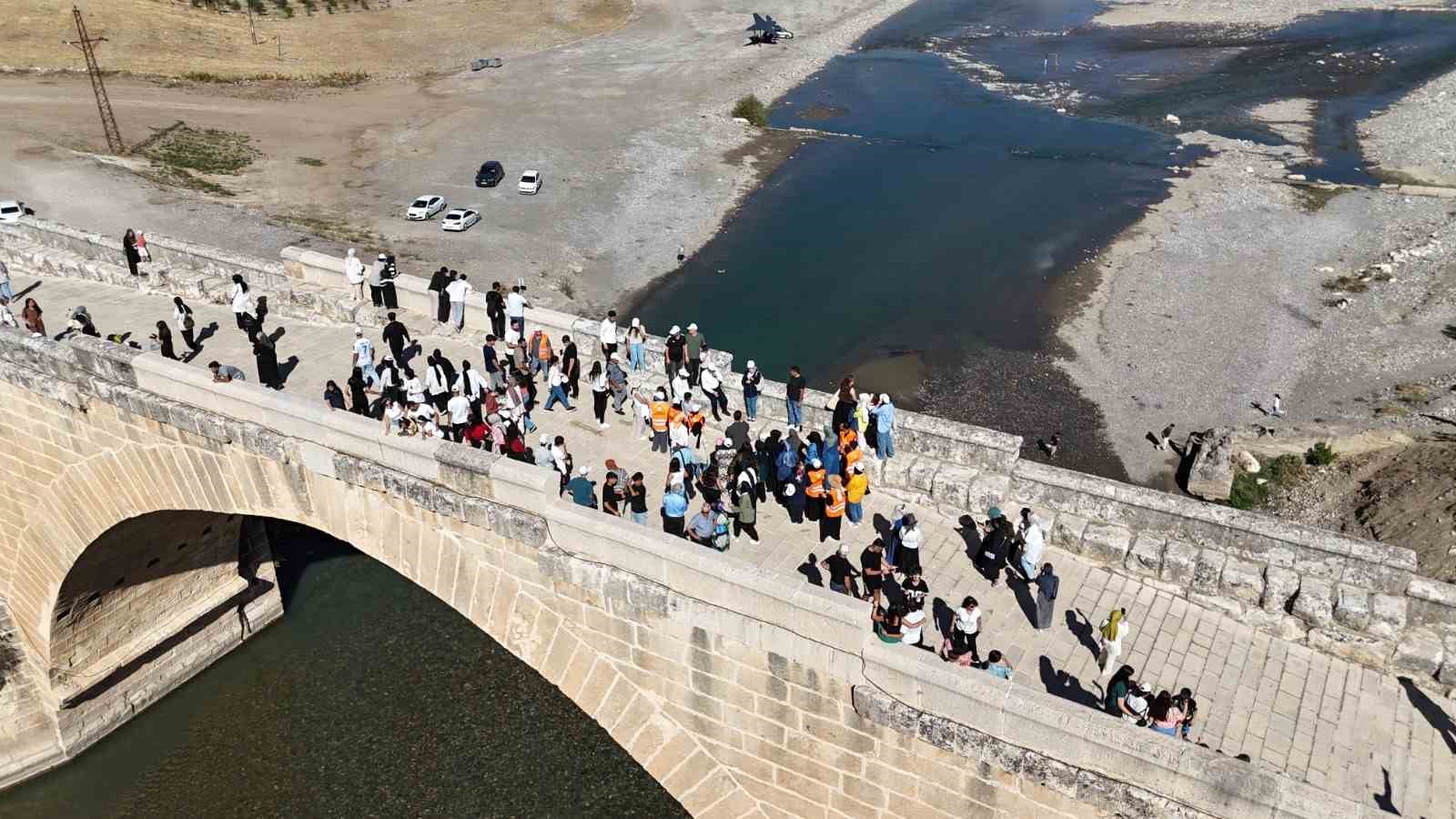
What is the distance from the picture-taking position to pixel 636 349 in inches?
795

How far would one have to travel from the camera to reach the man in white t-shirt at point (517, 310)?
20750mm

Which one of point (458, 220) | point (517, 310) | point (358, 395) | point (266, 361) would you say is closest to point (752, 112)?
point (458, 220)

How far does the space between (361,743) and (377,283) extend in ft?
35.5

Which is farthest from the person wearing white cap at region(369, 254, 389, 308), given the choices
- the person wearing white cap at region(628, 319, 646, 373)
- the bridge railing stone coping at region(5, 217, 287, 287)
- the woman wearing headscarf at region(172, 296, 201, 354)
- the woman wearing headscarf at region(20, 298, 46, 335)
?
the woman wearing headscarf at region(20, 298, 46, 335)

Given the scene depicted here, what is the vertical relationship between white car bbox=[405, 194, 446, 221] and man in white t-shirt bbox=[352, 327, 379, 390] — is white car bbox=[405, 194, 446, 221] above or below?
below

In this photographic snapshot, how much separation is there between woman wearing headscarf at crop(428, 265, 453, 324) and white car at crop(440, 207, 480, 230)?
3260 cm

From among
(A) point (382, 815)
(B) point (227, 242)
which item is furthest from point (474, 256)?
(A) point (382, 815)

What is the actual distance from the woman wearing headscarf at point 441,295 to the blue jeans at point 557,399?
3.84 meters

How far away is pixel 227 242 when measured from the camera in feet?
161

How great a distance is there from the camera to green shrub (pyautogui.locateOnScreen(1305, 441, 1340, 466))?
33531mm

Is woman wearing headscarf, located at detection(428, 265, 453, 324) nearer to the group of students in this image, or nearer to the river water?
the river water

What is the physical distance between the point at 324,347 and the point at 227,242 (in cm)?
3105

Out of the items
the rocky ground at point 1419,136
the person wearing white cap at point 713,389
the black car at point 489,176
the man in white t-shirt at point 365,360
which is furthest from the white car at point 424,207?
the rocky ground at point 1419,136

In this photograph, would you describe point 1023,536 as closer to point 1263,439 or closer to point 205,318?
point 205,318
